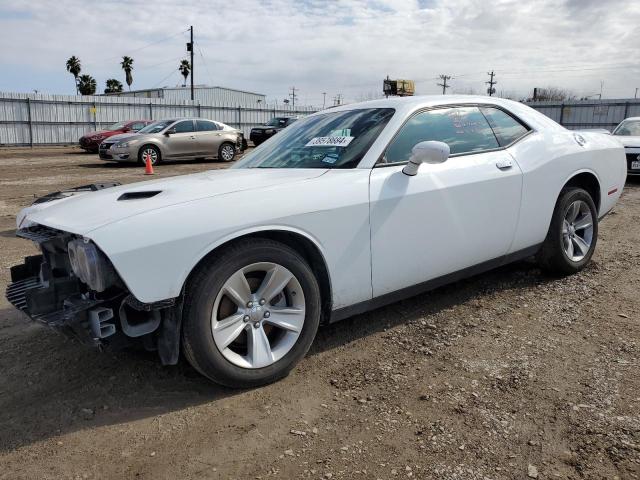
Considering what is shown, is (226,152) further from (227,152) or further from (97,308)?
(97,308)

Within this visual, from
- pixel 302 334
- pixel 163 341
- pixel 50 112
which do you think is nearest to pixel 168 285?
pixel 163 341

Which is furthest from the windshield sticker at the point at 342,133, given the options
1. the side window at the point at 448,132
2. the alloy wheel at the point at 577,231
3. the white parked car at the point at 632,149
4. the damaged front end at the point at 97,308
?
the white parked car at the point at 632,149

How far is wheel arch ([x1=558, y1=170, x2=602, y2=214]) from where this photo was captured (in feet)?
14.9

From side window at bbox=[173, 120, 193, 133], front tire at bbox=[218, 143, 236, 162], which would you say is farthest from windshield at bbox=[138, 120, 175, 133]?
front tire at bbox=[218, 143, 236, 162]

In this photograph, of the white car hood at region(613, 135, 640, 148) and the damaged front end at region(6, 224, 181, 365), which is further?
the white car hood at region(613, 135, 640, 148)

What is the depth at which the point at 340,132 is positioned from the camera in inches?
142

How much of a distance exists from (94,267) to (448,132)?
8.25ft

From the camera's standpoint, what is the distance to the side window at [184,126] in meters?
16.8

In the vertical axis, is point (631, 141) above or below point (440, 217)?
above

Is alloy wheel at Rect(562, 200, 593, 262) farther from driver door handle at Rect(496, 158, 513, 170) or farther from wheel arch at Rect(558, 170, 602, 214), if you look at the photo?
driver door handle at Rect(496, 158, 513, 170)

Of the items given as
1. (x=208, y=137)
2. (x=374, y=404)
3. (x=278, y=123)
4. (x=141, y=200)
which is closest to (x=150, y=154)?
(x=208, y=137)

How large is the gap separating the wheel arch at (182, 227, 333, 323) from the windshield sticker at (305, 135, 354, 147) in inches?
32.7

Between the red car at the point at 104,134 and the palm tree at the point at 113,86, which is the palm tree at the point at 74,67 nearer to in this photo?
the palm tree at the point at 113,86

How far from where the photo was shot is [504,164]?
3.89 m
